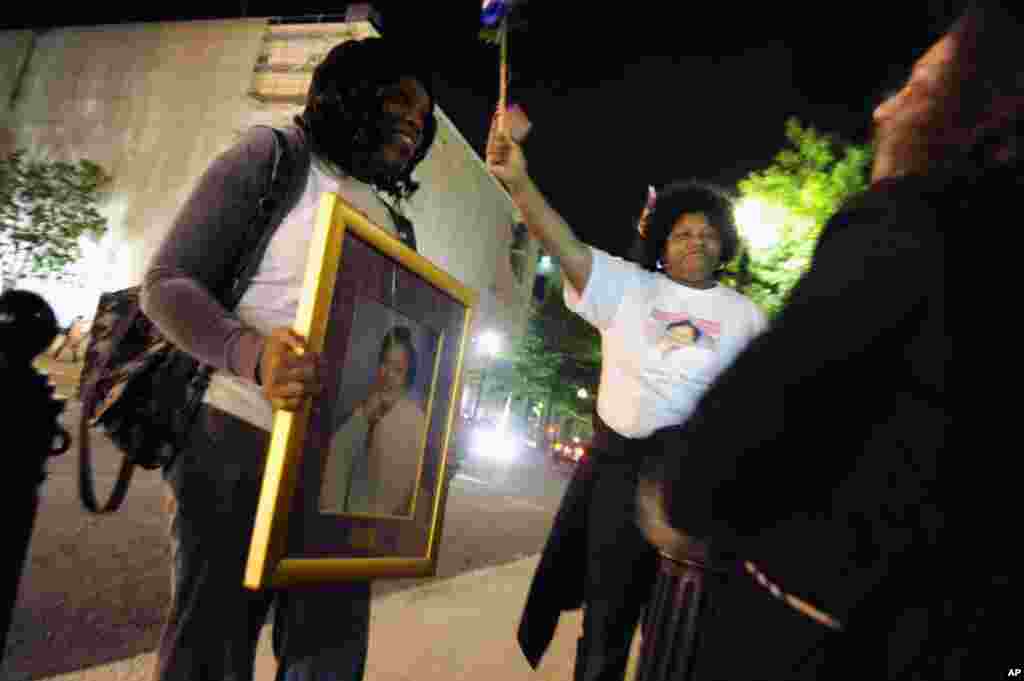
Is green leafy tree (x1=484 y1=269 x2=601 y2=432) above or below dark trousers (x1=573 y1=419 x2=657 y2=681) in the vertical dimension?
above

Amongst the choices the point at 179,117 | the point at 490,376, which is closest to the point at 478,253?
the point at 490,376

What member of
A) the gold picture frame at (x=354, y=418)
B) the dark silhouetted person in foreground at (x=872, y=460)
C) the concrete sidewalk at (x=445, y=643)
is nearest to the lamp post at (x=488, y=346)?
the concrete sidewalk at (x=445, y=643)

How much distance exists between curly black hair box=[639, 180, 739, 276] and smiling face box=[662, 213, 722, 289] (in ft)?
0.16

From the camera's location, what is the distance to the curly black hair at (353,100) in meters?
1.58

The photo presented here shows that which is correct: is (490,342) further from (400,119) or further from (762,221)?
(400,119)

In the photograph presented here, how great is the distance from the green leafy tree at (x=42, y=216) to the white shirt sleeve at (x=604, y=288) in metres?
26.3

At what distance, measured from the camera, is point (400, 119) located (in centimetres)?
165

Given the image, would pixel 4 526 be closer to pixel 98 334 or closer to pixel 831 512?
pixel 98 334

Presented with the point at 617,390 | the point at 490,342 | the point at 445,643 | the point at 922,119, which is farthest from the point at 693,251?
the point at 490,342

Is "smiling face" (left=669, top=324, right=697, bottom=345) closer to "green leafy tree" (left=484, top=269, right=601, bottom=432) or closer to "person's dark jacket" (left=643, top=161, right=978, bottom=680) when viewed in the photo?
"person's dark jacket" (left=643, top=161, right=978, bottom=680)

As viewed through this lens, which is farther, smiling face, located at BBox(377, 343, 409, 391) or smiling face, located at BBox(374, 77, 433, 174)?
smiling face, located at BBox(374, 77, 433, 174)

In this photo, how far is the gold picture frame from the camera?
110 centimetres

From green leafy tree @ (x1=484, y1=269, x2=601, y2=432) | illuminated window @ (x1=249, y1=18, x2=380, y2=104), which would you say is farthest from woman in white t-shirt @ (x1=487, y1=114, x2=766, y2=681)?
green leafy tree @ (x1=484, y1=269, x2=601, y2=432)

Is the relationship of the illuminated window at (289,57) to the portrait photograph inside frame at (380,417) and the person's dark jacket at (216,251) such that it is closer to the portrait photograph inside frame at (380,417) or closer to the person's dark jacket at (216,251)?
the person's dark jacket at (216,251)
